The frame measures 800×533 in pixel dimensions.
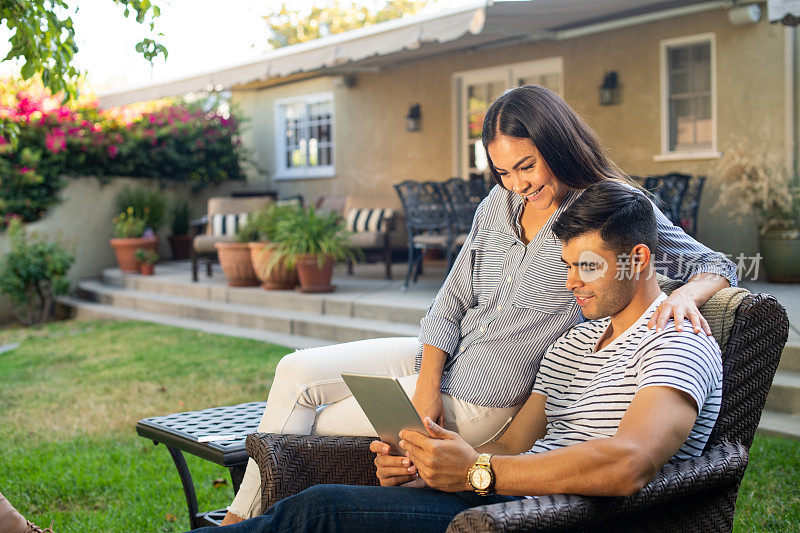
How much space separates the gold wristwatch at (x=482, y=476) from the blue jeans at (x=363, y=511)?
82mm

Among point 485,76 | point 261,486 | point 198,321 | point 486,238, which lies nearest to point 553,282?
point 486,238

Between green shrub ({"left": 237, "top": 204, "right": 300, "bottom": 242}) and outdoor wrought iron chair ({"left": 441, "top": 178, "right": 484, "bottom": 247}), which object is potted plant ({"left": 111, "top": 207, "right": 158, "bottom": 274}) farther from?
outdoor wrought iron chair ({"left": 441, "top": 178, "right": 484, "bottom": 247})

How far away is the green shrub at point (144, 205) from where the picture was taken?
10.6 m

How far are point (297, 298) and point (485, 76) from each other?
4.12 m

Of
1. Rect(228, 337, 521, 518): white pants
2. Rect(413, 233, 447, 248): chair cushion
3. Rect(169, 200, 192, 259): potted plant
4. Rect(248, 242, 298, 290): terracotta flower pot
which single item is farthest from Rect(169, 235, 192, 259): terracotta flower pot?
Rect(228, 337, 521, 518): white pants

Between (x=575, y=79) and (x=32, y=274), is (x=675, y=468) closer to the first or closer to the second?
(x=575, y=79)

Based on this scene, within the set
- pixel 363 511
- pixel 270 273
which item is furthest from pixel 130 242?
pixel 363 511

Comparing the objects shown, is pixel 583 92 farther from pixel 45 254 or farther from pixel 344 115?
pixel 45 254

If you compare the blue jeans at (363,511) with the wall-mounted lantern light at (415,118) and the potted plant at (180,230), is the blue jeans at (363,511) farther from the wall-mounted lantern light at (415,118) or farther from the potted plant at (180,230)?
the potted plant at (180,230)

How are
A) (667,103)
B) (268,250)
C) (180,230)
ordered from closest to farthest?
(268,250) → (667,103) → (180,230)

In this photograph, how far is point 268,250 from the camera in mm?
7277

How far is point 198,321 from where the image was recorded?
765cm

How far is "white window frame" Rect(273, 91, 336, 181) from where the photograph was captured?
38.0ft

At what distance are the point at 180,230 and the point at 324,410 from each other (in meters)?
9.87
